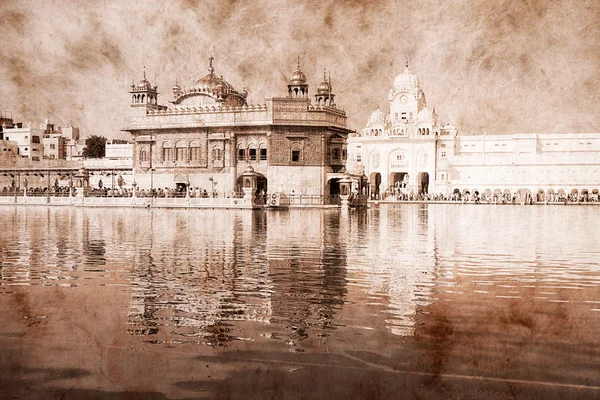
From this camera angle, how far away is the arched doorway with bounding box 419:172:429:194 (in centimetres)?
7626

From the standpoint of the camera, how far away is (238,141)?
49.8 meters

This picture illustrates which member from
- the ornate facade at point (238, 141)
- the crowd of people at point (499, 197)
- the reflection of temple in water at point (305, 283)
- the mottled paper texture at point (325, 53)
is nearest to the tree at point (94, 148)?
the mottled paper texture at point (325, 53)

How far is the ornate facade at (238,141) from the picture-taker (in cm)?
4800

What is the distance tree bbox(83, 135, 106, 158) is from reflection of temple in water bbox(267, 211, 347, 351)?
70529 mm

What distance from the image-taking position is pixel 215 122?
50.5 metres

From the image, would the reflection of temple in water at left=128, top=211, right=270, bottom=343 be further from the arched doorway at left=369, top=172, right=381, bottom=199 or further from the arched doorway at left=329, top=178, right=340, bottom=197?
the arched doorway at left=369, top=172, right=381, bottom=199

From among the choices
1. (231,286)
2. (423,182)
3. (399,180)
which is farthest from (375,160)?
(231,286)

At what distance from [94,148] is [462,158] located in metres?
44.2

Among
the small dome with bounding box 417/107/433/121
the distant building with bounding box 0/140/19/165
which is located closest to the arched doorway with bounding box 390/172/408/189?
the small dome with bounding box 417/107/433/121

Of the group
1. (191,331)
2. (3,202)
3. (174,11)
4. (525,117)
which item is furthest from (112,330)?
(174,11)

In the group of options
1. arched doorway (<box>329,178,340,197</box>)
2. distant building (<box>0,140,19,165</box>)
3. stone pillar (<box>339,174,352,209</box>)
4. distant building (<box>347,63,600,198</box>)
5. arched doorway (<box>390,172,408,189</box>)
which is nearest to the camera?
stone pillar (<box>339,174,352,209</box>)

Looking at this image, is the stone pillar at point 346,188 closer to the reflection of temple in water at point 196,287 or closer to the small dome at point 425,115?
the reflection of temple in water at point 196,287

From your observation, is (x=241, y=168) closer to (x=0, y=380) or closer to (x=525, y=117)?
(x=0, y=380)

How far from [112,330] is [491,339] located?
3754mm
